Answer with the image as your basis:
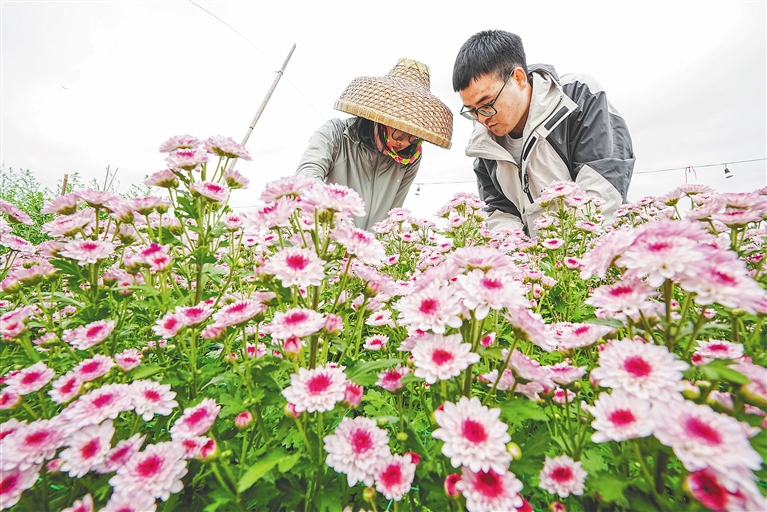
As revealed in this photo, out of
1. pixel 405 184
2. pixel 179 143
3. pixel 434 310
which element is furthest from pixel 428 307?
pixel 405 184

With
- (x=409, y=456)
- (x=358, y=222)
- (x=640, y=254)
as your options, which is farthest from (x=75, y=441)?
(x=358, y=222)

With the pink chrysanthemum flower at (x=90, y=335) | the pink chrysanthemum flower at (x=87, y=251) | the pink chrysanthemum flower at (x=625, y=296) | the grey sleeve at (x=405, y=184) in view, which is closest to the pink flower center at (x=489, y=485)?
the pink chrysanthemum flower at (x=625, y=296)

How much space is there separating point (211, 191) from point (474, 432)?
0.98 meters

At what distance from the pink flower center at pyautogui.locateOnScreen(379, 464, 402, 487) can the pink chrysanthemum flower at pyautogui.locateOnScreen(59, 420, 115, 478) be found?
0.55 metres

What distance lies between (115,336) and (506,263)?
1176mm

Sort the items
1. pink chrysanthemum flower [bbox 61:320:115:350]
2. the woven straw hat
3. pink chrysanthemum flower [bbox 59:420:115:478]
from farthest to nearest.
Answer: the woven straw hat
pink chrysanthemum flower [bbox 61:320:115:350]
pink chrysanthemum flower [bbox 59:420:115:478]

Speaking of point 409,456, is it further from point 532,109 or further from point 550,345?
point 532,109

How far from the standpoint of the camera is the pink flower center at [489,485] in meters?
0.56

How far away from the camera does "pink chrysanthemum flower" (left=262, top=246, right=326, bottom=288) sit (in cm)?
71

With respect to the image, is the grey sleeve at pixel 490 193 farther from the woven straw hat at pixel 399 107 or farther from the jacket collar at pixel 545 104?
the woven straw hat at pixel 399 107

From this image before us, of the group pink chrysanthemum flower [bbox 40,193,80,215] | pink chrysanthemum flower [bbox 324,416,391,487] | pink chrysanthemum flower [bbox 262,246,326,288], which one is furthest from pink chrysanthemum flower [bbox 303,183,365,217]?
pink chrysanthemum flower [bbox 40,193,80,215]

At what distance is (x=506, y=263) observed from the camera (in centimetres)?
76

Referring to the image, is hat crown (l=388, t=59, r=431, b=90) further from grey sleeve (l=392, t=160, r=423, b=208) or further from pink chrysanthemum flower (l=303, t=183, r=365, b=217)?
pink chrysanthemum flower (l=303, t=183, r=365, b=217)

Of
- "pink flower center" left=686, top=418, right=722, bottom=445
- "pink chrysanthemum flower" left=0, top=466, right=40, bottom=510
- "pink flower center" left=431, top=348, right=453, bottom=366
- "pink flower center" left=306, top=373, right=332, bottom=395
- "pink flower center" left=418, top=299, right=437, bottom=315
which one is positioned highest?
"pink flower center" left=418, top=299, right=437, bottom=315
